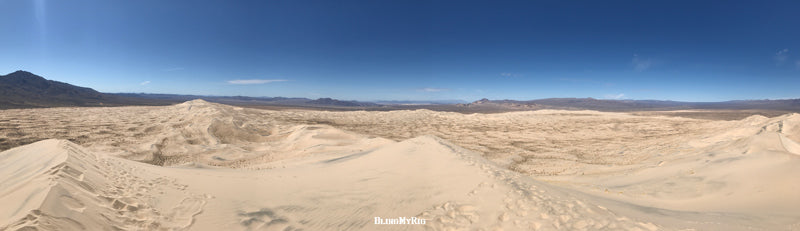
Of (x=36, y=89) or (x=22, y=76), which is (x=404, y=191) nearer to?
(x=36, y=89)

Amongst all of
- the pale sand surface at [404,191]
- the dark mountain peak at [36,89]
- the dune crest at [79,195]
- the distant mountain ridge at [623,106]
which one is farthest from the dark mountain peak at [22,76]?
the distant mountain ridge at [623,106]

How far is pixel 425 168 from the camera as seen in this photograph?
20.7ft

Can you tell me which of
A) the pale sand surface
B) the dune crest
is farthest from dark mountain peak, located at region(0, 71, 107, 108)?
the pale sand surface

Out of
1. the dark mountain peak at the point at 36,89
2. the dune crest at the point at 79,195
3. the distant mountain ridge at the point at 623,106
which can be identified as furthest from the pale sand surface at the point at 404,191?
the distant mountain ridge at the point at 623,106

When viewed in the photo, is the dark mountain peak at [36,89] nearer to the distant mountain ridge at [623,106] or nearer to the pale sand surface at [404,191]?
the pale sand surface at [404,191]

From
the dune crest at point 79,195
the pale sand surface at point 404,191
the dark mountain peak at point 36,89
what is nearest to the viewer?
the dune crest at point 79,195

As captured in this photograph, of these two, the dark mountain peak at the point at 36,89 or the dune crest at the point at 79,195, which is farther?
the dark mountain peak at the point at 36,89

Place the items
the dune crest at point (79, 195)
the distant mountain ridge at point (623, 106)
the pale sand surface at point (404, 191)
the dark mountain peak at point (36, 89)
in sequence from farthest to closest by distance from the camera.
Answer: the distant mountain ridge at point (623, 106), the dark mountain peak at point (36, 89), the pale sand surface at point (404, 191), the dune crest at point (79, 195)

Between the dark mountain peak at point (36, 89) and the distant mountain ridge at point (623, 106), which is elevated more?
the dark mountain peak at point (36, 89)

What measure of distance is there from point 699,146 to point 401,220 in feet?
39.3

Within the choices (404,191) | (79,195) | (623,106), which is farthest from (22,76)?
(623,106)

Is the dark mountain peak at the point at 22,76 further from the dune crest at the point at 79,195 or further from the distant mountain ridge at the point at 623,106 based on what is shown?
the distant mountain ridge at the point at 623,106

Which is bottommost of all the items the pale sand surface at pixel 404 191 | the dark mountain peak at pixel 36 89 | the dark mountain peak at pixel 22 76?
the pale sand surface at pixel 404 191

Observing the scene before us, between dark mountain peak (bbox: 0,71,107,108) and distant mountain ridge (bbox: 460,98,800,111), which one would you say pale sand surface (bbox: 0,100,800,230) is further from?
distant mountain ridge (bbox: 460,98,800,111)
